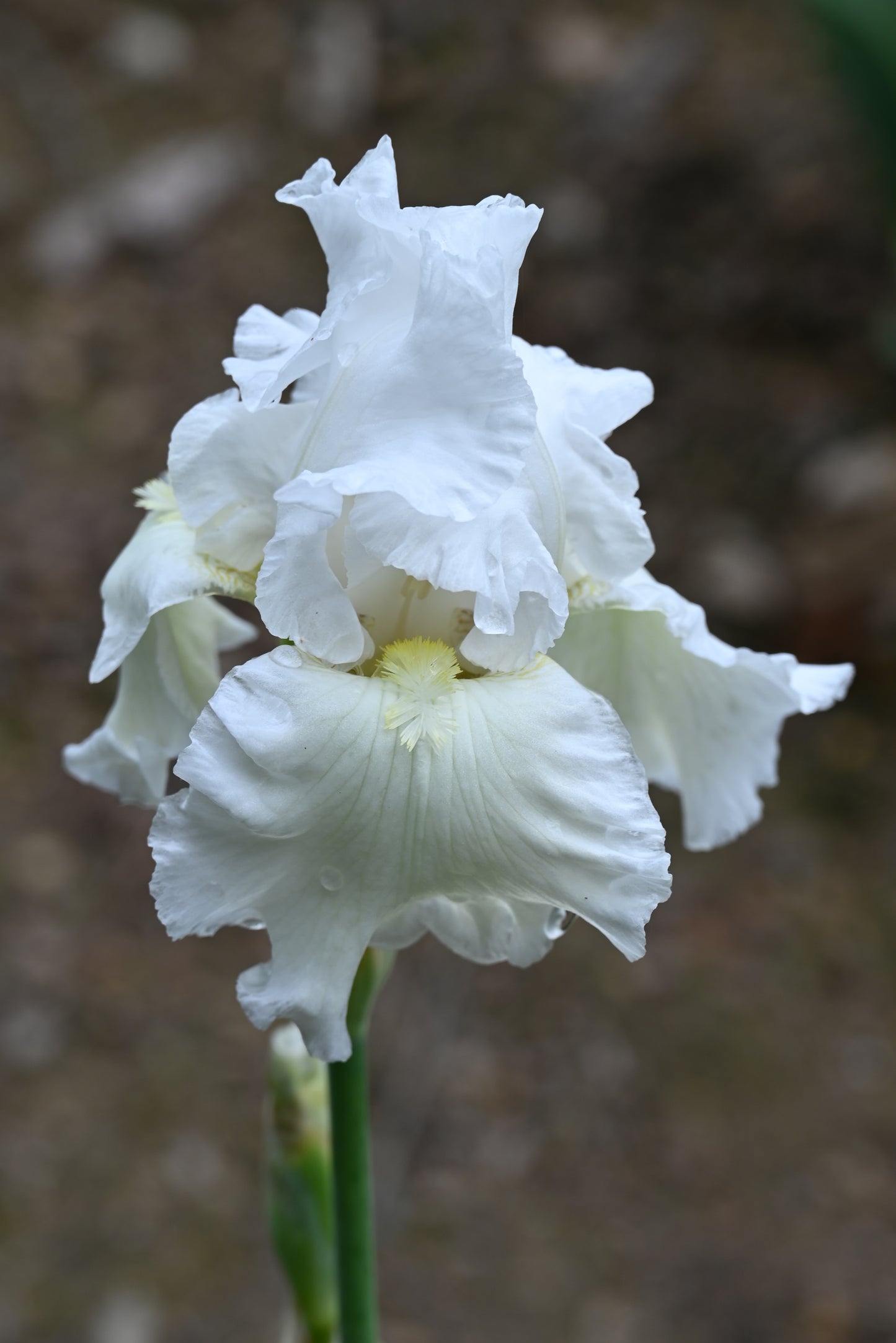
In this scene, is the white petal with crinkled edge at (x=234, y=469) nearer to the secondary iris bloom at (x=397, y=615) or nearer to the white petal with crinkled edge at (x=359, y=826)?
the secondary iris bloom at (x=397, y=615)

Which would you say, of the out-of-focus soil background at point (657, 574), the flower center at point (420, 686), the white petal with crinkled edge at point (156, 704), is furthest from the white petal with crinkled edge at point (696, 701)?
A: the out-of-focus soil background at point (657, 574)

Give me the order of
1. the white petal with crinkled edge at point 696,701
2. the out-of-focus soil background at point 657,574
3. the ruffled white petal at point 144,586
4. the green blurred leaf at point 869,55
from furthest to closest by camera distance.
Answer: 1. the green blurred leaf at point 869,55
2. the out-of-focus soil background at point 657,574
3. the white petal with crinkled edge at point 696,701
4. the ruffled white petal at point 144,586

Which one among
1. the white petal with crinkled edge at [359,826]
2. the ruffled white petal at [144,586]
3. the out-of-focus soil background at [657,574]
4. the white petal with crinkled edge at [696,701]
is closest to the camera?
the white petal with crinkled edge at [359,826]

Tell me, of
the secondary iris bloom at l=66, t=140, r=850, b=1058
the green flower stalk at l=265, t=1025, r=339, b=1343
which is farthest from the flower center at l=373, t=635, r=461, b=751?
the green flower stalk at l=265, t=1025, r=339, b=1343

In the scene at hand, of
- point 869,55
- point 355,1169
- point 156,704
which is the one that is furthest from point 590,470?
point 869,55

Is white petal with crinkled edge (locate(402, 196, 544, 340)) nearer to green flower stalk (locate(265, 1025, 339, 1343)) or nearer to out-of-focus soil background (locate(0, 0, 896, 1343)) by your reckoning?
green flower stalk (locate(265, 1025, 339, 1343))

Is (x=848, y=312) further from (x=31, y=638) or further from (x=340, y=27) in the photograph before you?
(x=31, y=638)
